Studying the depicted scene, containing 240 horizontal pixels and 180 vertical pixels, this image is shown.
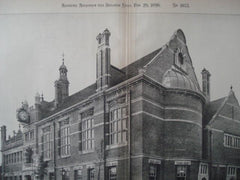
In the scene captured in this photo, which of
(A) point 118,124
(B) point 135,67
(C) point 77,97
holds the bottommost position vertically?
(A) point 118,124

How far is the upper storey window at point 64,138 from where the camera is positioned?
1879 mm

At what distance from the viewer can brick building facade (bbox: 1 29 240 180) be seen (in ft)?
5.74

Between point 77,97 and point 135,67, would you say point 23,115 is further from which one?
point 135,67

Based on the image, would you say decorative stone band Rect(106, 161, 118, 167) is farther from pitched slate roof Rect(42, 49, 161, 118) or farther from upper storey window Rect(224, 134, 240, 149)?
upper storey window Rect(224, 134, 240, 149)

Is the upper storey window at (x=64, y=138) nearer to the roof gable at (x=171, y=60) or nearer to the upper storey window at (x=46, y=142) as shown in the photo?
the upper storey window at (x=46, y=142)

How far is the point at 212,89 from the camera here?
187cm

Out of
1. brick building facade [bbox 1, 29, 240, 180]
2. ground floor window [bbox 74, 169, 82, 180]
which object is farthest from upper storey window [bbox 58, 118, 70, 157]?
ground floor window [bbox 74, 169, 82, 180]

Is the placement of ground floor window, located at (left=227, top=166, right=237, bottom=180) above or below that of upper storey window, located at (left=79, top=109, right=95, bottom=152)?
below

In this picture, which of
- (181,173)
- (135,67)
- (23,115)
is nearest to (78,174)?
(23,115)

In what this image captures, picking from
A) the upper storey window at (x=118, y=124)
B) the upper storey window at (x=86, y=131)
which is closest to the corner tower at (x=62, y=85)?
the upper storey window at (x=86, y=131)

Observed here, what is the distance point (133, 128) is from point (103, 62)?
43 cm

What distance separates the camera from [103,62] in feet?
5.95

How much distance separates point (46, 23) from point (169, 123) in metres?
0.97

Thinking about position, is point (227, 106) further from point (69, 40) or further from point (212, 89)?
point (69, 40)
